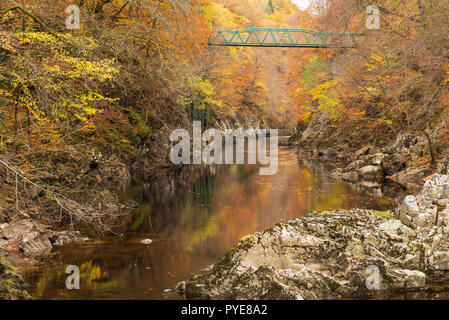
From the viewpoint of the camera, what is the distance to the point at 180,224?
39.0 feet

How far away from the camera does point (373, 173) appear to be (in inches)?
760

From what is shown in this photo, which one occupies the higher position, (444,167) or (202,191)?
(444,167)

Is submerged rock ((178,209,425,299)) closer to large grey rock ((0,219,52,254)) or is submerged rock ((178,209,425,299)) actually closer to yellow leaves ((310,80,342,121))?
large grey rock ((0,219,52,254))

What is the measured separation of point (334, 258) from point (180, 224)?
4835 mm

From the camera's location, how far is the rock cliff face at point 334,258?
721 centimetres

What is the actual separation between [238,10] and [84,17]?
3682 cm

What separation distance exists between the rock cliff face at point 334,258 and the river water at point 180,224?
91 cm

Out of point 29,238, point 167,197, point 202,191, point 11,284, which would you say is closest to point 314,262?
point 11,284

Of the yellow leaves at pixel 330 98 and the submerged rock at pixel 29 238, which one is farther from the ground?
the yellow leaves at pixel 330 98

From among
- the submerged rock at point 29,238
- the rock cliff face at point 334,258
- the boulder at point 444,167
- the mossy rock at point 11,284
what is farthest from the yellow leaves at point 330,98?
the mossy rock at point 11,284

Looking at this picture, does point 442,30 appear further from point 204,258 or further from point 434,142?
point 204,258

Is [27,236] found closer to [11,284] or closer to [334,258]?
[11,284]

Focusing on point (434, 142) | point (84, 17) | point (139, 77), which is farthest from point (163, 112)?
point (434, 142)

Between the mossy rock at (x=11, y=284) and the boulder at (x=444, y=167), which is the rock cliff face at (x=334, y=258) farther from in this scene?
the boulder at (x=444, y=167)
